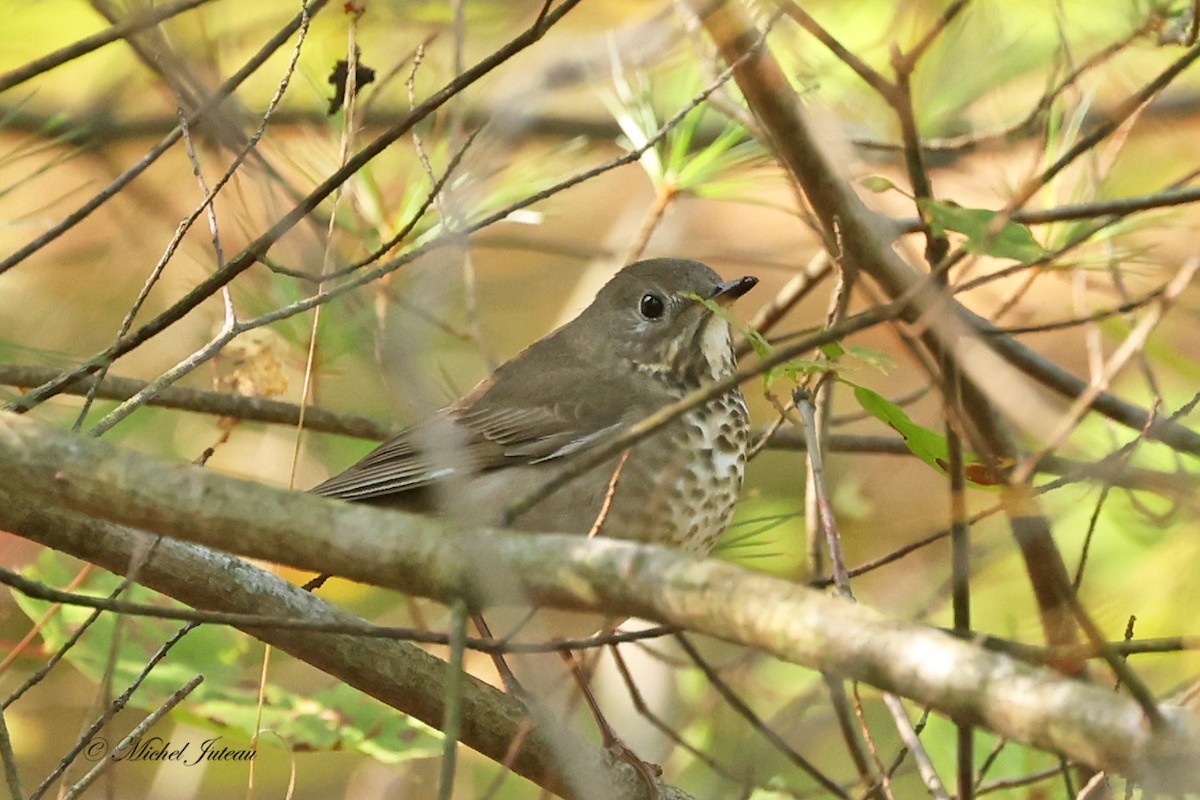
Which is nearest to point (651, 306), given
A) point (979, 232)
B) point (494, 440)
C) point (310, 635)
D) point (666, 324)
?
point (666, 324)

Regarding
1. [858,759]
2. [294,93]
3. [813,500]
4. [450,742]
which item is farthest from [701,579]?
[294,93]

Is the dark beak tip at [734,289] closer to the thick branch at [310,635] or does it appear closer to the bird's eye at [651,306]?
the bird's eye at [651,306]

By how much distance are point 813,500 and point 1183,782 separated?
202 centimetres

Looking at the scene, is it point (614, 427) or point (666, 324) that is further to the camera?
point (666, 324)

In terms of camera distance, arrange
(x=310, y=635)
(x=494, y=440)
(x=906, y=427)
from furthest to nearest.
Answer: (x=494, y=440)
(x=310, y=635)
(x=906, y=427)

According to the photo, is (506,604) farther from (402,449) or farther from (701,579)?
(402,449)

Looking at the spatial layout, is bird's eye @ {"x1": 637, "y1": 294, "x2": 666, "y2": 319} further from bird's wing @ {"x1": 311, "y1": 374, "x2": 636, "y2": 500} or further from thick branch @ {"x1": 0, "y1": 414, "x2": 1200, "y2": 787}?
thick branch @ {"x1": 0, "y1": 414, "x2": 1200, "y2": 787}

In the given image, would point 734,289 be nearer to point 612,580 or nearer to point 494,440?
point 494,440

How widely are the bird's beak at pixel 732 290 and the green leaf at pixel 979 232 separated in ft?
5.42

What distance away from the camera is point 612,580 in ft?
5.73

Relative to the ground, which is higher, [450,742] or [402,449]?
[402,449]

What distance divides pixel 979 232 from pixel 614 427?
7.06ft

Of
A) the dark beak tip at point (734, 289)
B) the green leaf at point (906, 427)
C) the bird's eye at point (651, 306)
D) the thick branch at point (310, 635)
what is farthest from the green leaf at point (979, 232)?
the bird's eye at point (651, 306)

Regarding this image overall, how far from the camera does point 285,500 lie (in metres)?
1.95
